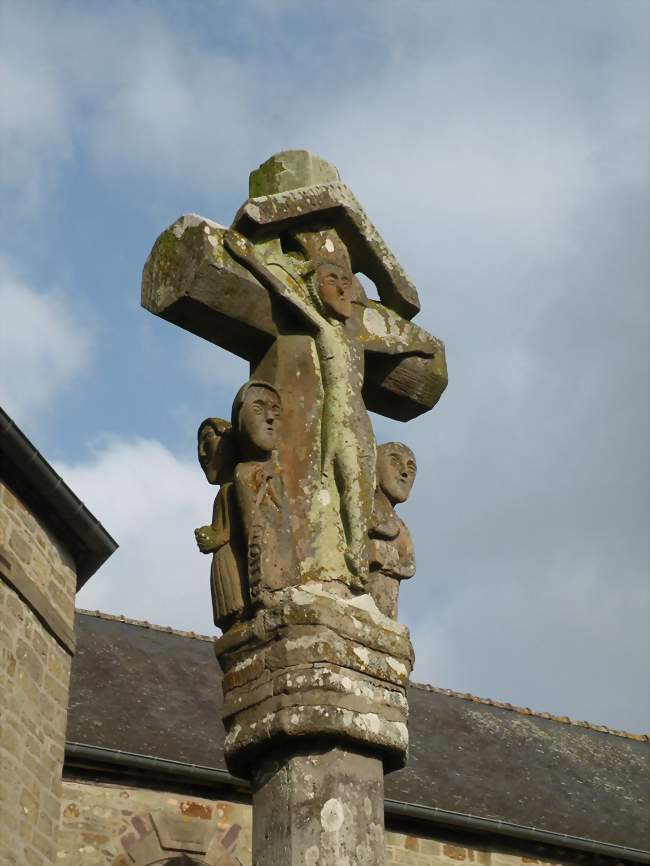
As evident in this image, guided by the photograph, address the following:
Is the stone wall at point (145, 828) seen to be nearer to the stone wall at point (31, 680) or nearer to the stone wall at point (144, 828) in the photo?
the stone wall at point (144, 828)

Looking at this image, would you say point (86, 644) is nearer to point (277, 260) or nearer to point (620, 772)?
point (620, 772)

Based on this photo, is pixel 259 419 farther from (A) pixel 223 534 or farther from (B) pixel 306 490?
(A) pixel 223 534

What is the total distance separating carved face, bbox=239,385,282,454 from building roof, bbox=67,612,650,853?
7.52m

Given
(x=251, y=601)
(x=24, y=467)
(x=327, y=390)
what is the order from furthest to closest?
(x=24, y=467) → (x=327, y=390) → (x=251, y=601)

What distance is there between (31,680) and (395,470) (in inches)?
226

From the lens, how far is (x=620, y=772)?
611 inches

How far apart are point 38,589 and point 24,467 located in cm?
90

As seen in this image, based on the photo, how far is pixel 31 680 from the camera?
9.58 m

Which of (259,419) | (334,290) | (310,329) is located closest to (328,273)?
(334,290)

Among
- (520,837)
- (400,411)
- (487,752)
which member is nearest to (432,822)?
(520,837)

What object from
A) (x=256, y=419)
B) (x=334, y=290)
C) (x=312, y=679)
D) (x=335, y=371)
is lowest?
(x=312, y=679)

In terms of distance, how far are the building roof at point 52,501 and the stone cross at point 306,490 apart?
15.8 feet

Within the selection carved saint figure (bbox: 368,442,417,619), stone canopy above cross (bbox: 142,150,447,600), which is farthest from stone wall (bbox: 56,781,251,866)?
carved saint figure (bbox: 368,442,417,619)

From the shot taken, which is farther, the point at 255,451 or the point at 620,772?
the point at 620,772
